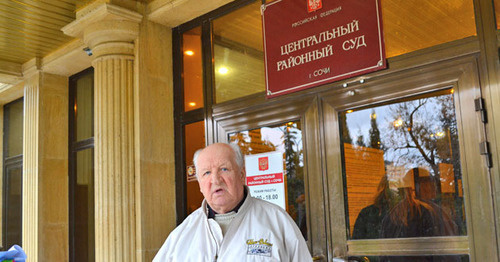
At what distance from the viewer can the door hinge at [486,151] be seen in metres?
3.39

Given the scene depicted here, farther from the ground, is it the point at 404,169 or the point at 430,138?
the point at 430,138

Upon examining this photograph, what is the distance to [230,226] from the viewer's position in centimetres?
268

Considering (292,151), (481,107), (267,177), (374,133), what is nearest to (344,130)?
(374,133)

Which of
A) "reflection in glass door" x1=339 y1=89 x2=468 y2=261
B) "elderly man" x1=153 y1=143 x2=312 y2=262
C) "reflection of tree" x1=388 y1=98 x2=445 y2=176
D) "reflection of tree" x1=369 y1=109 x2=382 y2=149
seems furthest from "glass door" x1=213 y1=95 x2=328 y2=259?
"elderly man" x1=153 y1=143 x2=312 y2=262

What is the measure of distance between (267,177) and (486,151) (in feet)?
6.30

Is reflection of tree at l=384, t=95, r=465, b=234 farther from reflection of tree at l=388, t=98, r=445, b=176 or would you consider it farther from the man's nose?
the man's nose

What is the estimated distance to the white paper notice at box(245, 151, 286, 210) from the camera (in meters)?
4.64

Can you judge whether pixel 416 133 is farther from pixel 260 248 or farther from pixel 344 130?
pixel 260 248

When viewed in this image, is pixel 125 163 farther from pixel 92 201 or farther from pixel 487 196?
pixel 487 196

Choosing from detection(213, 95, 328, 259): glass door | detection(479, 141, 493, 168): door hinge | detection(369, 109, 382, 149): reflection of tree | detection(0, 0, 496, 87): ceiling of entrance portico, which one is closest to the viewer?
detection(479, 141, 493, 168): door hinge

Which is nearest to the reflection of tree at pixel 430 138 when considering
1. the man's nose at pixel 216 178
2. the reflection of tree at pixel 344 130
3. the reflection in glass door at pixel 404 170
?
the reflection in glass door at pixel 404 170

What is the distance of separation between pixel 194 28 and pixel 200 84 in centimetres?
63

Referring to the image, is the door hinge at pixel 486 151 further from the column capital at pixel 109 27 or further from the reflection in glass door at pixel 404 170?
the column capital at pixel 109 27

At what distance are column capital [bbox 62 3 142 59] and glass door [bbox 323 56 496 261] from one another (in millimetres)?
2264
